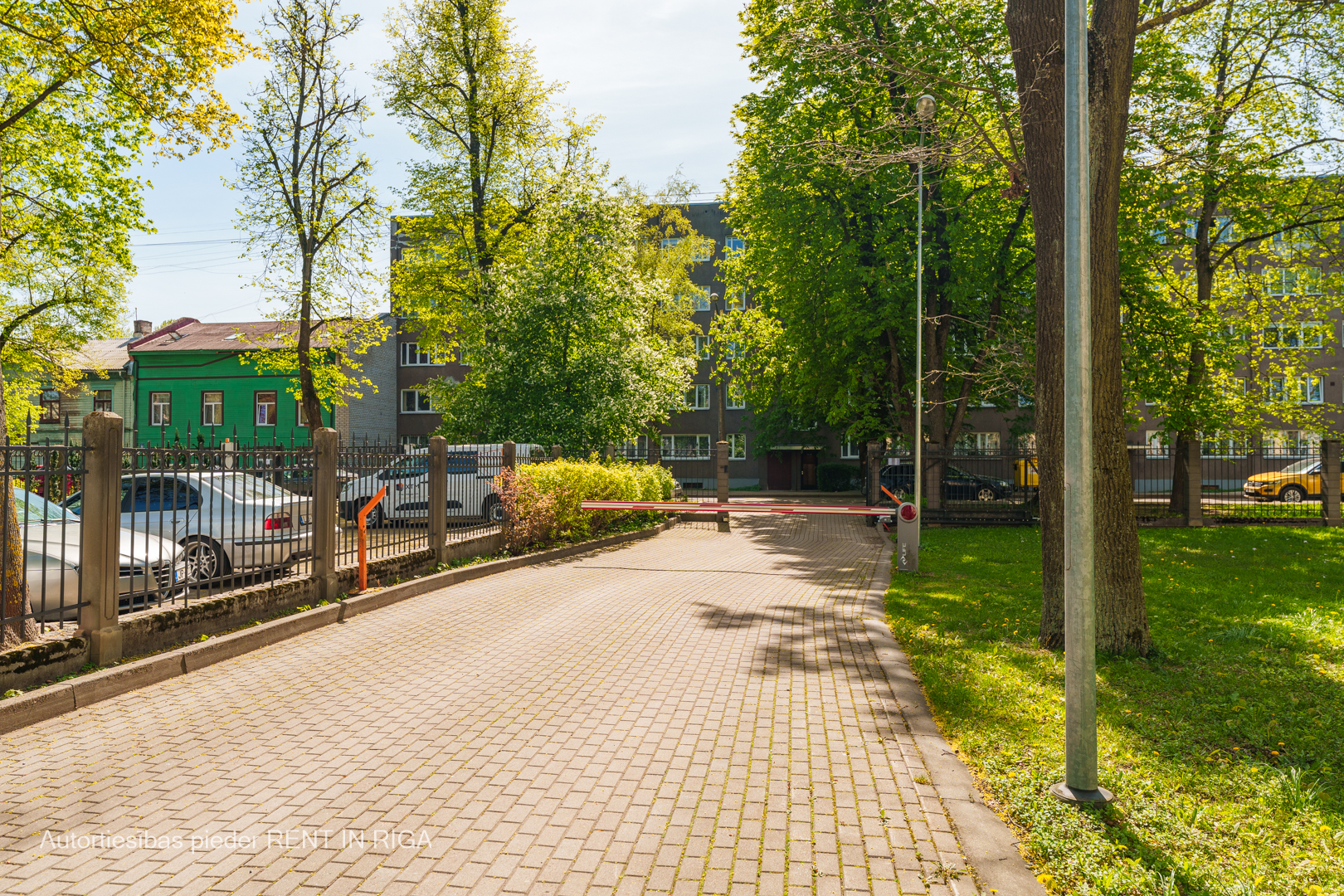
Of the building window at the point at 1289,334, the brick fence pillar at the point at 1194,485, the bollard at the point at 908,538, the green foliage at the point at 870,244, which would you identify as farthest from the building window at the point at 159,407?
the building window at the point at 1289,334

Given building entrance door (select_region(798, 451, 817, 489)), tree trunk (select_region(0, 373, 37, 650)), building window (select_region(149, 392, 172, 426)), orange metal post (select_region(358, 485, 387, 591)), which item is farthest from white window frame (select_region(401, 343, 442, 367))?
tree trunk (select_region(0, 373, 37, 650))

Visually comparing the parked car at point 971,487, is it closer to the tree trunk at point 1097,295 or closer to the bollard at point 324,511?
the tree trunk at point 1097,295

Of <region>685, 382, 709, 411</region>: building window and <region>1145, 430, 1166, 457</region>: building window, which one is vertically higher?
<region>685, 382, 709, 411</region>: building window

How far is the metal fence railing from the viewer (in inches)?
236

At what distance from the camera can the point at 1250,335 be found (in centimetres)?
2392

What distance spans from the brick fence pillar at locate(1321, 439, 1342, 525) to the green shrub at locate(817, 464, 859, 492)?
75.5 ft

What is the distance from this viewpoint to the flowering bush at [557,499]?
563 inches

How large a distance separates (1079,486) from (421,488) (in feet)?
31.9

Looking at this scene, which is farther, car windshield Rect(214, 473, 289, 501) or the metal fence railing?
car windshield Rect(214, 473, 289, 501)

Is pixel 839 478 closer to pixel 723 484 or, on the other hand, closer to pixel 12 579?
pixel 723 484

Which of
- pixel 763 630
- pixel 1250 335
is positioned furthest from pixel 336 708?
pixel 1250 335

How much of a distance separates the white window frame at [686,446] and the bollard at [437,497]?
34.4 metres

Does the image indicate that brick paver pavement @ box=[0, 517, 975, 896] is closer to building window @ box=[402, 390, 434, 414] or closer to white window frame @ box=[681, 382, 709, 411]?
white window frame @ box=[681, 382, 709, 411]

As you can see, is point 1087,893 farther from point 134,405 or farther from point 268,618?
point 134,405
